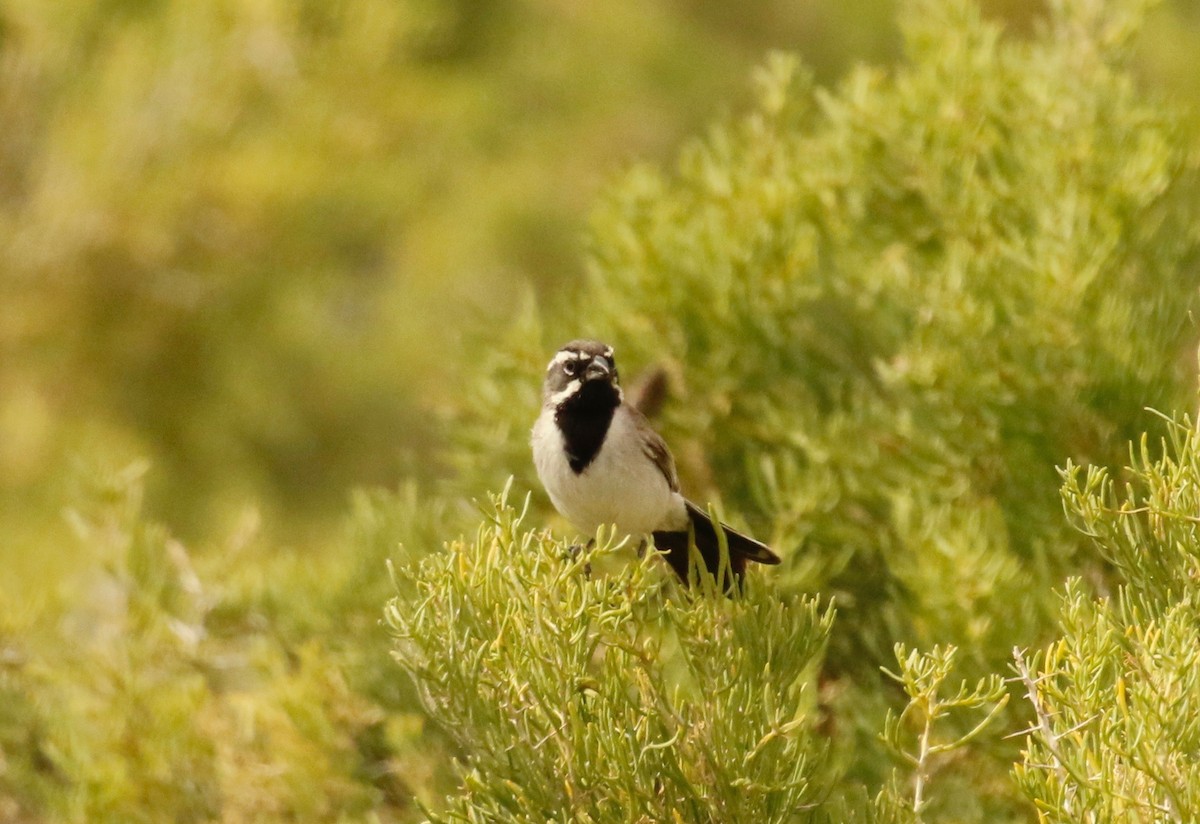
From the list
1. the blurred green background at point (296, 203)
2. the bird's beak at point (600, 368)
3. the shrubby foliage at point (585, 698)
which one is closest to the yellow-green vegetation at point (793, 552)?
the shrubby foliage at point (585, 698)

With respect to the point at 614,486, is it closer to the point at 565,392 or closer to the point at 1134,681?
the point at 565,392

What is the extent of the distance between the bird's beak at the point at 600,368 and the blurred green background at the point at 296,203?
0.70 ft

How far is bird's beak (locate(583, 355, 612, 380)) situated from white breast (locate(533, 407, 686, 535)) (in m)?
0.13

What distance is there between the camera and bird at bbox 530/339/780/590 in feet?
8.40

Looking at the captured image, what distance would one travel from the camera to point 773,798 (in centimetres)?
146

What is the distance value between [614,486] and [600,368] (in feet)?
0.78

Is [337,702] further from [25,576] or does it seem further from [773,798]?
[25,576]

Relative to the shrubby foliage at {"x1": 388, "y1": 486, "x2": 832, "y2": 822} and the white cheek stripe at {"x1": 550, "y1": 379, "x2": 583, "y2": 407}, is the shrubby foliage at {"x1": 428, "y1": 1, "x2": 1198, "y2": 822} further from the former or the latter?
the shrubby foliage at {"x1": 388, "y1": 486, "x2": 832, "y2": 822}

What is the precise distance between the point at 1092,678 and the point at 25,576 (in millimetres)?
3780

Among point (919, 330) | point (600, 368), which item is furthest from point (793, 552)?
point (600, 368)

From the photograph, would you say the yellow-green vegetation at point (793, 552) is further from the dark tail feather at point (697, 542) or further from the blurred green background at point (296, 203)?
the blurred green background at point (296, 203)

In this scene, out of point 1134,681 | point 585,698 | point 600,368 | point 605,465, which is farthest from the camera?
point 605,465

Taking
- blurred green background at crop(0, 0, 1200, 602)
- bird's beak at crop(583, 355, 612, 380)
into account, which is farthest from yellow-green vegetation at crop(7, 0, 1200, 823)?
blurred green background at crop(0, 0, 1200, 602)

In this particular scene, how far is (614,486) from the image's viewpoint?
2.59m
